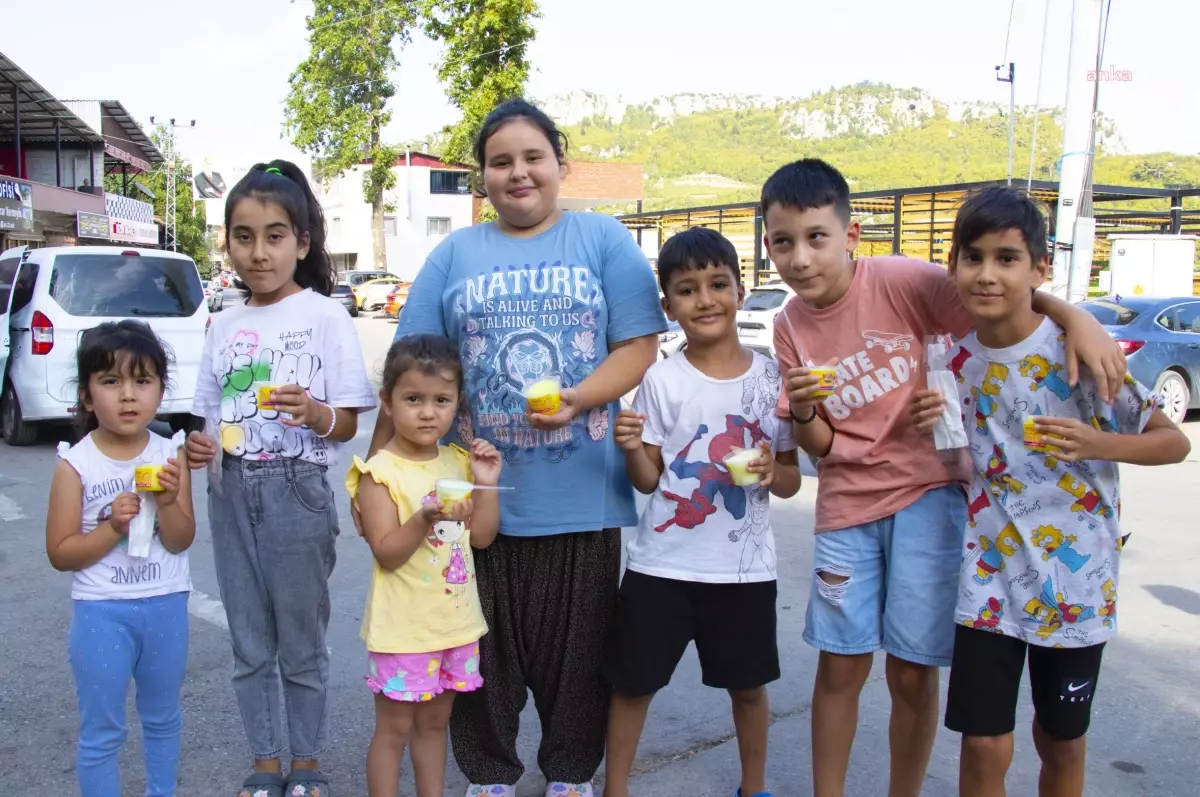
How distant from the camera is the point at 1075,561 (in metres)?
2.39

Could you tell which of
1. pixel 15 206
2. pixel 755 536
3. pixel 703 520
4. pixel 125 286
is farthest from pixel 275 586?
pixel 15 206

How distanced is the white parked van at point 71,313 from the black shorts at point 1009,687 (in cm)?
761

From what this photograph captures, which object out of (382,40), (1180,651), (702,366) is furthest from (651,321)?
(382,40)

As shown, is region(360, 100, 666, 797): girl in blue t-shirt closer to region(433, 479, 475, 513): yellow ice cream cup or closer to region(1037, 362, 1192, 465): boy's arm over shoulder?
region(433, 479, 475, 513): yellow ice cream cup

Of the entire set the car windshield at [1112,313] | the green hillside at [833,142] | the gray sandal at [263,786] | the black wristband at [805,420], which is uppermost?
the green hillside at [833,142]

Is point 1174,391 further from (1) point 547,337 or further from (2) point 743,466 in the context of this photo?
(1) point 547,337

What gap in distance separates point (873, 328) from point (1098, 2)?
1076 centimetres

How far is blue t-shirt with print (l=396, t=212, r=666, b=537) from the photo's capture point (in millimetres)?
2811

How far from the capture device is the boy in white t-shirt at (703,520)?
279 centimetres

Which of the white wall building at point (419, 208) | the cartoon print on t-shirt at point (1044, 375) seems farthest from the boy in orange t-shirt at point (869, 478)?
the white wall building at point (419, 208)

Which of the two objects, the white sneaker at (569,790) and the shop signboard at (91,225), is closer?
the white sneaker at (569,790)

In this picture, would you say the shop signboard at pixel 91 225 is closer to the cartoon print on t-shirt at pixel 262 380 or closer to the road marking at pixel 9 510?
the road marking at pixel 9 510

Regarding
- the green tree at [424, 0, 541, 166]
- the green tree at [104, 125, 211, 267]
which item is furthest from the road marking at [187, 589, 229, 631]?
the green tree at [104, 125, 211, 267]

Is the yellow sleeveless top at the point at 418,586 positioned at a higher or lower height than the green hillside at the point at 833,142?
lower
